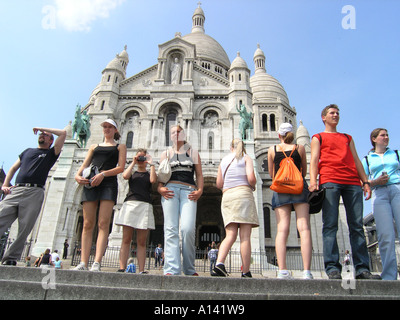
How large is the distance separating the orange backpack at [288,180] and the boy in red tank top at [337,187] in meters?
0.17

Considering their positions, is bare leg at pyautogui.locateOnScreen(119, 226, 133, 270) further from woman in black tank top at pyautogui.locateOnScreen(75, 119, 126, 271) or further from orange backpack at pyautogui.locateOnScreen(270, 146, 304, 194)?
orange backpack at pyautogui.locateOnScreen(270, 146, 304, 194)

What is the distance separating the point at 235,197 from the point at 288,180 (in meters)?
0.78

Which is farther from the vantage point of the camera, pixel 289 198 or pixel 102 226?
pixel 102 226

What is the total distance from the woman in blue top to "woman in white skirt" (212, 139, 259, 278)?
1.74 m

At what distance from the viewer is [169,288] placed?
3.45 meters

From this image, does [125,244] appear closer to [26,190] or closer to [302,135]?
[26,190]

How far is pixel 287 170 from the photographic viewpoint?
449 cm

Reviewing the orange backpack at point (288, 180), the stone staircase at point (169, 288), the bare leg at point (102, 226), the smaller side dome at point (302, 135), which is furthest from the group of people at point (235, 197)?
the smaller side dome at point (302, 135)

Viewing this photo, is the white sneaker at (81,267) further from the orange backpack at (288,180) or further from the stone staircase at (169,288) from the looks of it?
the orange backpack at (288,180)

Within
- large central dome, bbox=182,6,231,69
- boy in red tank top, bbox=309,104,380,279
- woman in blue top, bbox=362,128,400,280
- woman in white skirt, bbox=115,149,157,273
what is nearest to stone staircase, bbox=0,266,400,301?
boy in red tank top, bbox=309,104,380,279

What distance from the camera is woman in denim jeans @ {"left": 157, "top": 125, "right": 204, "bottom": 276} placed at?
4.39 metres

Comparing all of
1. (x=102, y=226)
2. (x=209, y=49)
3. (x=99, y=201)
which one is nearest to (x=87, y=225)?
(x=102, y=226)

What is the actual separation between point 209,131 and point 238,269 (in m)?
10.9
